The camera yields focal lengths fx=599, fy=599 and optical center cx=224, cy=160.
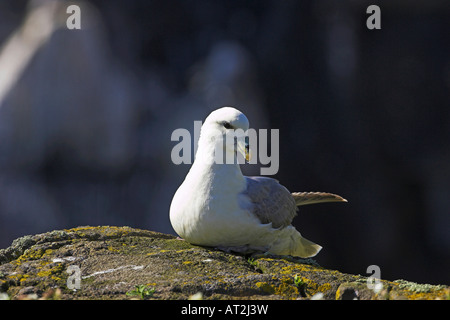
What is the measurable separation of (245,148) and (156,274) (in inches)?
42.8

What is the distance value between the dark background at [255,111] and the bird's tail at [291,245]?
14.3ft

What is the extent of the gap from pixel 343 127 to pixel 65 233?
652cm

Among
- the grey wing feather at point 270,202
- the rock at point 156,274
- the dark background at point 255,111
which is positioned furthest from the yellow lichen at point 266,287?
the dark background at point 255,111

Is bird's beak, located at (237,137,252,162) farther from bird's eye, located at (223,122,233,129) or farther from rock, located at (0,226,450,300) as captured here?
rock, located at (0,226,450,300)

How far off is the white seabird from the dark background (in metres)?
4.78

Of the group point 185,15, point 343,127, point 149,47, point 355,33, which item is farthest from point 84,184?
point 355,33

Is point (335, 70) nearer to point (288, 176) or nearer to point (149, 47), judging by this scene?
point (288, 176)

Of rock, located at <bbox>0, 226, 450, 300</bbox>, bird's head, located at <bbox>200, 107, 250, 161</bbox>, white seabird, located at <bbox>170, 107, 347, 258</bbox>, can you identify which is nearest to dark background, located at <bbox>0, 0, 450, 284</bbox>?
white seabird, located at <bbox>170, 107, 347, 258</bbox>

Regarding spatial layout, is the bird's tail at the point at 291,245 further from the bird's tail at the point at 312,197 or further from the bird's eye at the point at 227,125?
the bird's eye at the point at 227,125

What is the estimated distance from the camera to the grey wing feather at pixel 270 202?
379 centimetres

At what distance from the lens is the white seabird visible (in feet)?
11.7

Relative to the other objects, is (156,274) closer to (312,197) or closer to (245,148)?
(245,148)

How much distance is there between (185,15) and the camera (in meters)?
8.95

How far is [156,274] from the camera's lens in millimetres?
2852
